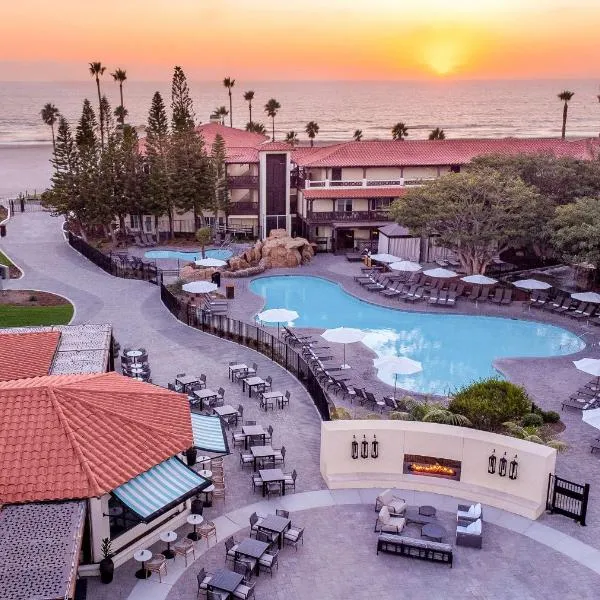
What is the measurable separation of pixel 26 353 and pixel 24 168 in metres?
105

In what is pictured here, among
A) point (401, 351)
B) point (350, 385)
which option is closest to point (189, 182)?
point (401, 351)

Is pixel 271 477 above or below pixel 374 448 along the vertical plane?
below

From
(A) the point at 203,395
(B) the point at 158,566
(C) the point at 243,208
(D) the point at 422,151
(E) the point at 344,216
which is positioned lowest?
(B) the point at 158,566

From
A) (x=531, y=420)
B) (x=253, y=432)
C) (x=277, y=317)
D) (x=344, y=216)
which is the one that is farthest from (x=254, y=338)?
(x=344, y=216)

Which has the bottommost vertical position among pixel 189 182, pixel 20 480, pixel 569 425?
pixel 569 425

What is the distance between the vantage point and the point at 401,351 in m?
31.9

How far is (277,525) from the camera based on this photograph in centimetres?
1664

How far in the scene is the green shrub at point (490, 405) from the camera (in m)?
19.9

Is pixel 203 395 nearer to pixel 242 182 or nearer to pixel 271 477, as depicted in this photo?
pixel 271 477

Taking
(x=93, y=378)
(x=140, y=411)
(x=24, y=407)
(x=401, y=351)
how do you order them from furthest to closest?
1. (x=401, y=351)
2. (x=93, y=378)
3. (x=140, y=411)
4. (x=24, y=407)

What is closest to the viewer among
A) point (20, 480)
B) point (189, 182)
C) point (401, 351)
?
point (20, 480)

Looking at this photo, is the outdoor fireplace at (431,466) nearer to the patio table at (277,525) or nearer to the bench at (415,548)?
the bench at (415,548)

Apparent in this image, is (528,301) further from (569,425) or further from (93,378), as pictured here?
(93,378)

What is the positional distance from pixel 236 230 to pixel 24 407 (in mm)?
39426
